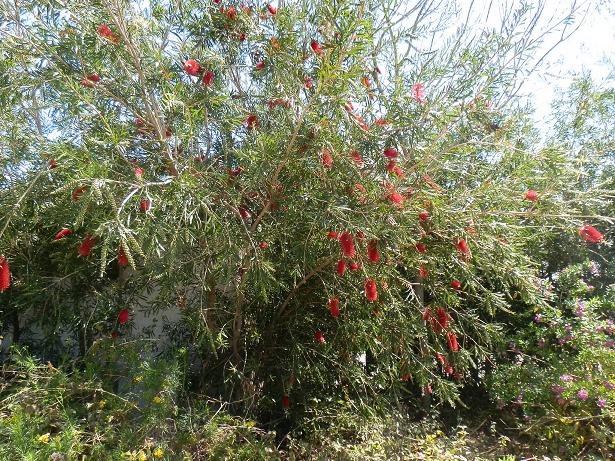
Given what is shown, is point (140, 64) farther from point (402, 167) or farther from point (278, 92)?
point (402, 167)

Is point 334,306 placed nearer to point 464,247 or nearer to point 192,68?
point 464,247

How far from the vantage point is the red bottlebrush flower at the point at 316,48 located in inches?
110

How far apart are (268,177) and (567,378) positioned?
8.85ft

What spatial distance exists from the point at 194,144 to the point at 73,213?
826 millimetres

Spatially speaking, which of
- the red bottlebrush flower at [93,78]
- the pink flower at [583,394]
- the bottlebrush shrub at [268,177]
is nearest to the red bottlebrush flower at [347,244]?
the bottlebrush shrub at [268,177]

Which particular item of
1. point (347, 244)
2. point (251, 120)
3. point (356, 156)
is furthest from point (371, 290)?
point (251, 120)

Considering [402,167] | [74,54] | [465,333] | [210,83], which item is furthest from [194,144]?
[465,333]

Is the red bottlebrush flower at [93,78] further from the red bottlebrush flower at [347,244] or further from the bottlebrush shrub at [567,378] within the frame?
the bottlebrush shrub at [567,378]

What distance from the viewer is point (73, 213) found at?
2.76 m

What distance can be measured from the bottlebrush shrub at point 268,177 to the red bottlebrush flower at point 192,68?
12 mm

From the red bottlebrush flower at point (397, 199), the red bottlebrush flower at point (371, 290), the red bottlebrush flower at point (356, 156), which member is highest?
the red bottlebrush flower at point (356, 156)

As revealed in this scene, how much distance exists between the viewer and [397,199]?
2.74 meters

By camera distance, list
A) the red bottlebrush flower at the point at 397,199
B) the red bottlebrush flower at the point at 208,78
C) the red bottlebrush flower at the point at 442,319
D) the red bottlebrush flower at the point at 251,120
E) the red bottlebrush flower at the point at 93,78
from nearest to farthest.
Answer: the red bottlebrush flower at the point at 397,199 → the red bottlebrush flower at the point at 93,78 → the red bottlebrush flower at the point at 208,78 → the red bottlebrush flower at the point at 251,120 → the red bottlebrush flower at the point at 442,319

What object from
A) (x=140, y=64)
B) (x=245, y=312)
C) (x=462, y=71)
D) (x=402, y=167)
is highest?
(x=462, y=71)
